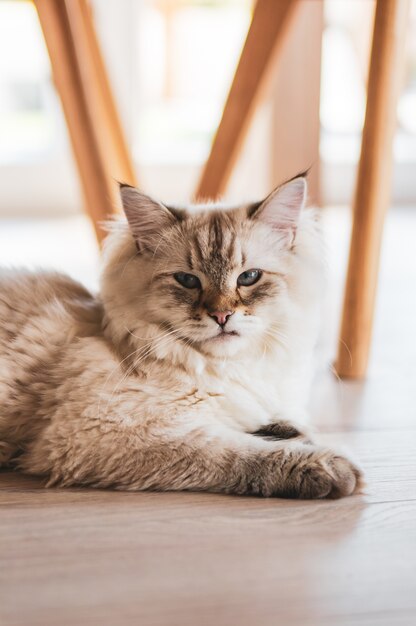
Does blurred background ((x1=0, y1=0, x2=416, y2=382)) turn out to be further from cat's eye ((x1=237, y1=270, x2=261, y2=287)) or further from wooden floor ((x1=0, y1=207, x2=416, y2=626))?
wooden floor ((x1=0, y1=207, x2=416, y2=626))

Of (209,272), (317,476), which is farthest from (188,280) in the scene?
(317,476)

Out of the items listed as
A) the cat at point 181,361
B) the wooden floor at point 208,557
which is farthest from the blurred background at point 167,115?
the wooden floor at point 208,557

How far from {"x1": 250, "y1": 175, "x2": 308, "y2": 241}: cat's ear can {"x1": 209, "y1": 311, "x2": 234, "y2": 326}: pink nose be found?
0.62 ft

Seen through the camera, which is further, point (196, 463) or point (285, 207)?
point (285, 207)

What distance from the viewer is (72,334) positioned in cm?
128

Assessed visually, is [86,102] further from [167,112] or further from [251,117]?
[167,112]

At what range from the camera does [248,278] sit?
47.9 inches

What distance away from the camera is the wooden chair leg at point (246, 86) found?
167 cm

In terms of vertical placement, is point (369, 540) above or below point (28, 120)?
below

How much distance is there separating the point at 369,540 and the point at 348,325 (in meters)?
0.70

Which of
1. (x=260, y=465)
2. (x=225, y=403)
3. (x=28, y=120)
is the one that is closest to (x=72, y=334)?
(x=225, y=403)

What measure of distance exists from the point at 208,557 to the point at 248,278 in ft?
1.50

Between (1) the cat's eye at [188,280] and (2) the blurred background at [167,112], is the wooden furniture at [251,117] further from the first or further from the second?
(2) the blurred background at [167,112]

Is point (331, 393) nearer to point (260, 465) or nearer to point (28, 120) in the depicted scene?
point (260, 465)
